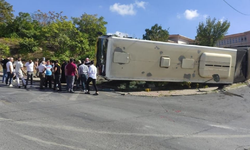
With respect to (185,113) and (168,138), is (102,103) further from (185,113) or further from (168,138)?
(168,138)

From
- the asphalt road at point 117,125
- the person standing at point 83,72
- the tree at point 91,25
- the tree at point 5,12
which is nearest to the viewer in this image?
the asphalt road at point 117,125

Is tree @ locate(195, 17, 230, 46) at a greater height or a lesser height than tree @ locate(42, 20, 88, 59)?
greater

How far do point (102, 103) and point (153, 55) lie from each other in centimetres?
439

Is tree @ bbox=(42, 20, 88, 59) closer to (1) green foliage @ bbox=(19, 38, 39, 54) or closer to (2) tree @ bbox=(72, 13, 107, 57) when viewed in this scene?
(1) green foliage @ bbox=(19, 38, 39, 54)

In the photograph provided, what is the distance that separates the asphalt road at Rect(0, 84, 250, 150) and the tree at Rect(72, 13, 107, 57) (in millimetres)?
15302

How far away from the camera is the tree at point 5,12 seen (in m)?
27.7

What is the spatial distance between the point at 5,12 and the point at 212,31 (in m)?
32.2

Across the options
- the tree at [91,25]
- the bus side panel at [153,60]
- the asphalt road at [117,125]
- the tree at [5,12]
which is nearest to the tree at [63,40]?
the tree at [91,25]

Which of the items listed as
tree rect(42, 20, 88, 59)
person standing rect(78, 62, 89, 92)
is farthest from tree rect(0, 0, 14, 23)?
person standing rect(78, 62, 89, 92)

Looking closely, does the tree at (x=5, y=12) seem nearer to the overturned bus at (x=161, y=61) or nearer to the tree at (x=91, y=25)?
the tree at (x=91, y=25)

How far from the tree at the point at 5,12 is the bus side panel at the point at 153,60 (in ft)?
80.0

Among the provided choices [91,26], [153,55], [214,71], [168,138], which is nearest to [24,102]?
[168,138]

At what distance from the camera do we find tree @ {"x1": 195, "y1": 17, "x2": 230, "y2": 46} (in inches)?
1252

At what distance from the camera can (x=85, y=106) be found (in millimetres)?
7078
